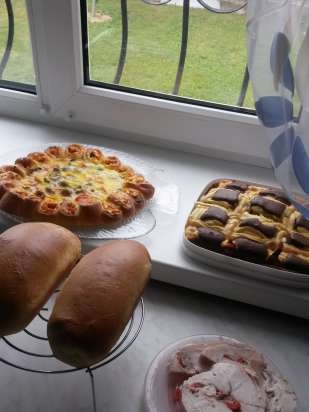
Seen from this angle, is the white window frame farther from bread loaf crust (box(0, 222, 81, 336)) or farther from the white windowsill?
bread loaf crust (box(0, 222, 81, 336))

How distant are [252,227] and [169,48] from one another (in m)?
0.36

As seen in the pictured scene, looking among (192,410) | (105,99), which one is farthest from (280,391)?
(105,99)

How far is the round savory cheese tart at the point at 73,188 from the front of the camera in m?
0.66

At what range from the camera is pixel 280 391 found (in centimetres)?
53

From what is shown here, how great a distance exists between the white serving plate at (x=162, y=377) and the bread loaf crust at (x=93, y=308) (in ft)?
0.33

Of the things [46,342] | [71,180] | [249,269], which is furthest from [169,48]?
[46,342]

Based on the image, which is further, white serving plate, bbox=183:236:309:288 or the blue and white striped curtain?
white serving plate, bbox=183:236:309:288

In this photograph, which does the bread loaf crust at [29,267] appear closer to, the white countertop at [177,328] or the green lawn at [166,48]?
the white countertop at [177,328]

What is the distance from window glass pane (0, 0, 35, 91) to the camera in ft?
2.82

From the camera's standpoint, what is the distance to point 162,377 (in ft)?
1.79

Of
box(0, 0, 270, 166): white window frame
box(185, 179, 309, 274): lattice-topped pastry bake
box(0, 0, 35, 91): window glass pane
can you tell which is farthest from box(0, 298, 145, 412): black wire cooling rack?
box(0, 0, 35, 91): window glass pane

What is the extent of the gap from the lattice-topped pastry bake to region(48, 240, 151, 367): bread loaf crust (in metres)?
0.17

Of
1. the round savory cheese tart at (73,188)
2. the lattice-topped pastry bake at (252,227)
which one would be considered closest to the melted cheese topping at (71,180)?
the round savory cheese tart at (73,188)

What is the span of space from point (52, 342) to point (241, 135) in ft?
1.65
